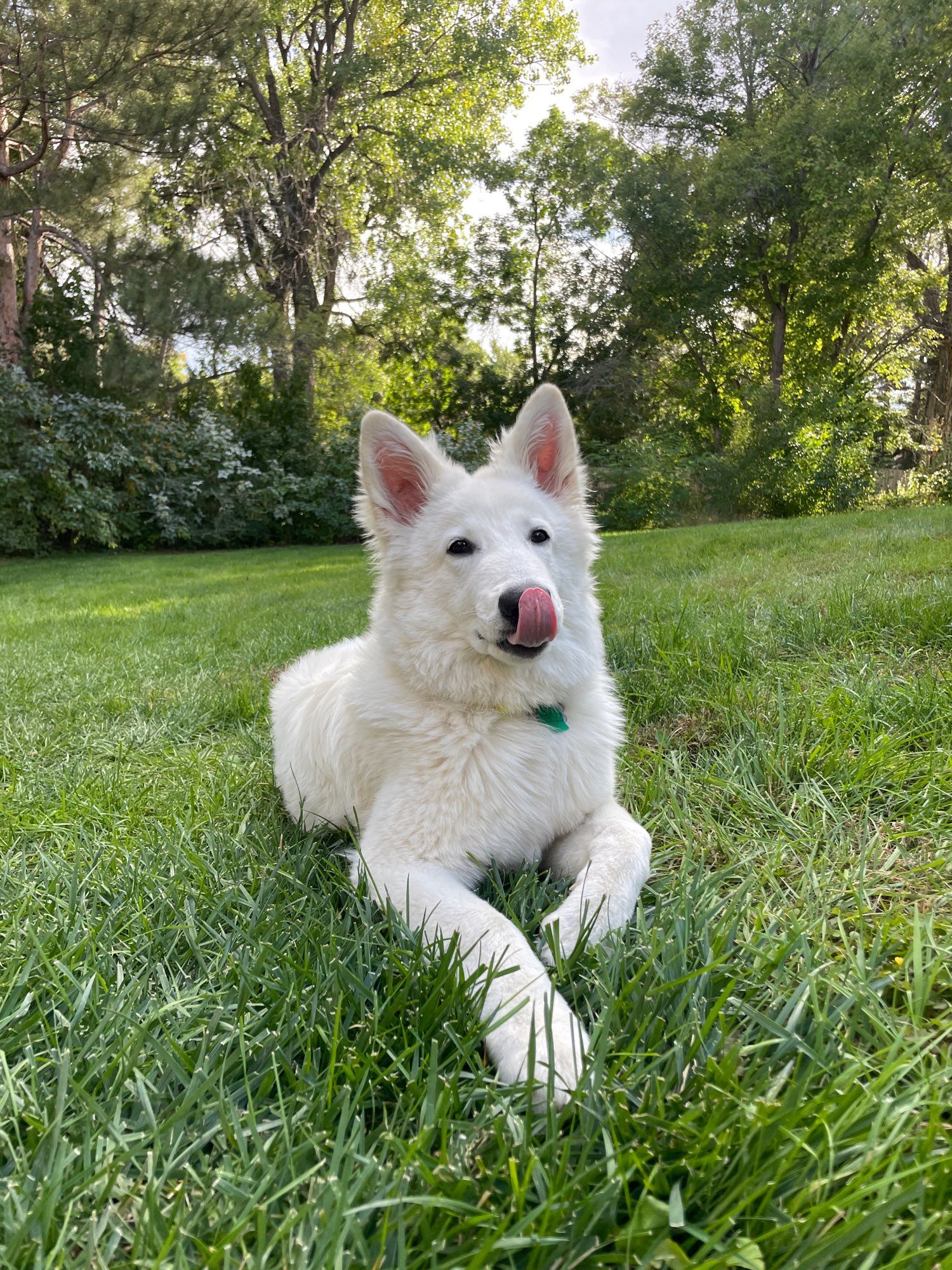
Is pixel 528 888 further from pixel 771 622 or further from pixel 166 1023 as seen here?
pixel 771 622

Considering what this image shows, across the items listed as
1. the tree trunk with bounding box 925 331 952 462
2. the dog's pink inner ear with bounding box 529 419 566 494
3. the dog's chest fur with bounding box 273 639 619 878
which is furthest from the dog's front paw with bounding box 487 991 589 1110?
the tree trunk with bounding box 925 331 952 462

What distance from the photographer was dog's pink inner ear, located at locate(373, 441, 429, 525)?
229 cm

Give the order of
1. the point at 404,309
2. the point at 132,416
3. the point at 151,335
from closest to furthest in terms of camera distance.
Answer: the point at 151,335, the point at 132,416, the point at 404,309

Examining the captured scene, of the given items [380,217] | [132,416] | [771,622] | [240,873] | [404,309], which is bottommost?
[240,873]

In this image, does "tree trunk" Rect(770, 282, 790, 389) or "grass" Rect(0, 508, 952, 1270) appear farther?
"tree trunk" Rect(770, 282, 790, 389)

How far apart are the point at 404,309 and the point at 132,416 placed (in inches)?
409

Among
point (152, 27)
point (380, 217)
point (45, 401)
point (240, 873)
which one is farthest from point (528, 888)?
point (380, 217)

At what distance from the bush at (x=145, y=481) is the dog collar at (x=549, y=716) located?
14.9 meters

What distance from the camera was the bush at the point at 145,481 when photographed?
1420 centimetres

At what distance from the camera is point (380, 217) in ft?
77.3

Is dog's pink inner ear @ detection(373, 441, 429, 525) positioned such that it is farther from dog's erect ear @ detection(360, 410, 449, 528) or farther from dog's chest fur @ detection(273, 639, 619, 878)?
dog's chest fur @ detection(273, 639, 619, 878)

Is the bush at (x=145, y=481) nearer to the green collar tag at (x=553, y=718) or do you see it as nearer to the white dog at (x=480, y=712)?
the white dog at (x=480, y=712)

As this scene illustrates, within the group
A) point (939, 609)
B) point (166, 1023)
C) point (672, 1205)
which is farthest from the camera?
point (939, 609)

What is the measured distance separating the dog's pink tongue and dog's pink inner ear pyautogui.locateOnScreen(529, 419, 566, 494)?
0.67 metres
